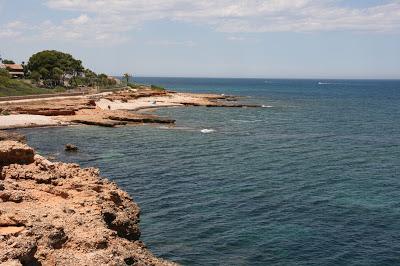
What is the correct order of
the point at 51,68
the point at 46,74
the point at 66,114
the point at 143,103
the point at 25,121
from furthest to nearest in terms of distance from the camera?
the point at 51,68 < the point at 46,74 < the point at 143,103 < the point at 66,114 < the point at 25,121

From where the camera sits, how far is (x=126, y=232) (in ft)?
80.8

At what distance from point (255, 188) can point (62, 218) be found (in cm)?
2242

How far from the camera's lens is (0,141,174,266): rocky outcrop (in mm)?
16567

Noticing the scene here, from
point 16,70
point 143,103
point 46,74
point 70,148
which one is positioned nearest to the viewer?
point 70,148

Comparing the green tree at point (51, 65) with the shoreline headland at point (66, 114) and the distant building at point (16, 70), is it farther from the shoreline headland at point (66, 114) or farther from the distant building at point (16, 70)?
the shoreline headland at point (66, 114)

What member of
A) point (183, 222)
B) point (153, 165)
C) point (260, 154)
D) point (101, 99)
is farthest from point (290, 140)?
point (101, 99)

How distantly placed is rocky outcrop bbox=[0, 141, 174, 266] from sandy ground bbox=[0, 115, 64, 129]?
Result: 48525mm

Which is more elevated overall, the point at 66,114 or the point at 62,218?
the point at 62,218

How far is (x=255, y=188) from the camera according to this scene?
40.1 m

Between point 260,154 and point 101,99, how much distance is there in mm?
67731

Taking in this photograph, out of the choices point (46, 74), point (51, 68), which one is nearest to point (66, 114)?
point (46, 74)

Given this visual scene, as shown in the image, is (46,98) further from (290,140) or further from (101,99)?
(290,140)

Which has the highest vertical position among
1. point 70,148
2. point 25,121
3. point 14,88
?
point 14,88

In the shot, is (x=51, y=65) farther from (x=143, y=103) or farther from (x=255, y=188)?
(x=255, y=188)
